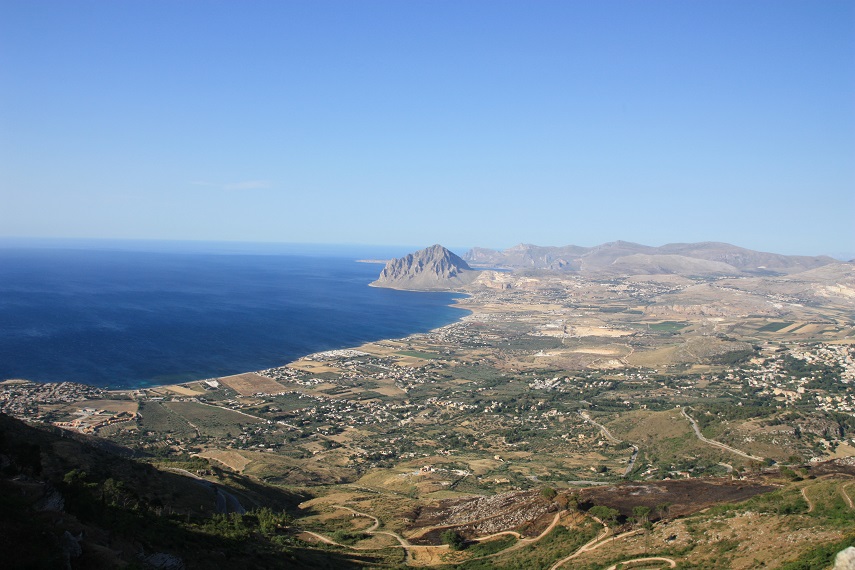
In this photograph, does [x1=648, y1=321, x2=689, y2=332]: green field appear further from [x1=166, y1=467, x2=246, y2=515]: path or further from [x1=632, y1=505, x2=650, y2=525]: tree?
[x1=166, y1=467, x2=246, y2=515]: path

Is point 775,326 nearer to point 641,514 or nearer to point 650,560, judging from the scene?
point 641,514

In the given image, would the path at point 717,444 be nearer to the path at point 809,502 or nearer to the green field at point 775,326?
the path at point 809,502

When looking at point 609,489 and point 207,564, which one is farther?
point 609,489

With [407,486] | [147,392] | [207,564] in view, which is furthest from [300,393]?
[207,564]

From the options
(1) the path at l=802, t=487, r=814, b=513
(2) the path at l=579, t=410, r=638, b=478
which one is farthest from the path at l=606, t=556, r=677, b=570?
(2) the path at l=579, t=410, r=638, b=478

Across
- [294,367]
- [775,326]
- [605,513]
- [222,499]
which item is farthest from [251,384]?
[775,326]

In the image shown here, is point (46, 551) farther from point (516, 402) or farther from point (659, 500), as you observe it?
point (516, 402)

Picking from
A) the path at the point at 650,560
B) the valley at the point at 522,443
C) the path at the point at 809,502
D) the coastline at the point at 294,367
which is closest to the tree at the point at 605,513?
the valley at the point at 522,443

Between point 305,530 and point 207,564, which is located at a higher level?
point 207,564
